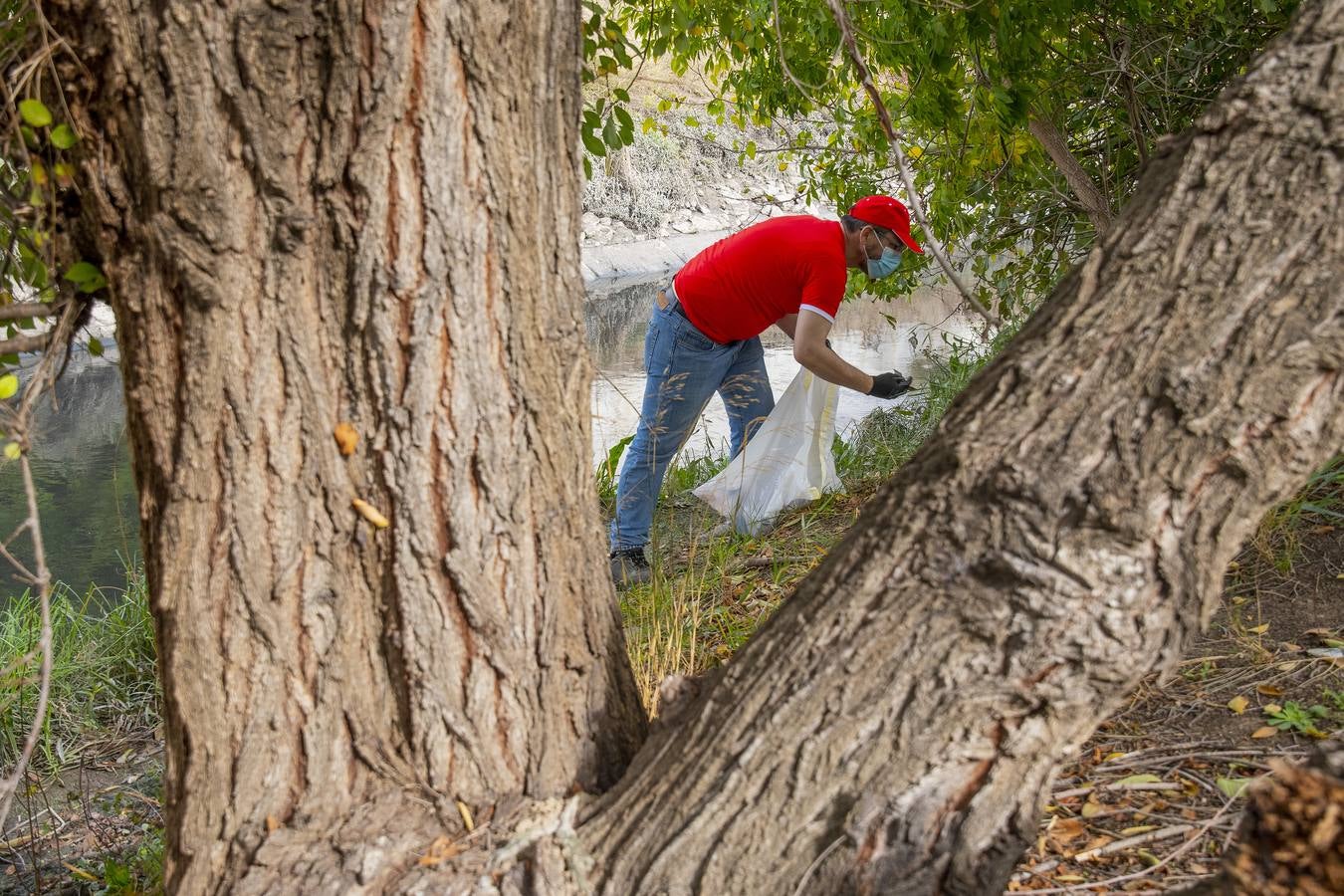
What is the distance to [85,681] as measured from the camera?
4.25m

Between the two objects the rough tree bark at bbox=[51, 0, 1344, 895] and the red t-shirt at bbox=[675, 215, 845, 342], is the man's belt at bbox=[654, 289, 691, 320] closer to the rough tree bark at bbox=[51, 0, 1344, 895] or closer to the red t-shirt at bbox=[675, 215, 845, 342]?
the red t-shirt at bbox=[675, 215, 845, 342]

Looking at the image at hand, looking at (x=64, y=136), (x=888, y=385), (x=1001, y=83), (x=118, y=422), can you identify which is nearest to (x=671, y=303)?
(x=888, y=385)

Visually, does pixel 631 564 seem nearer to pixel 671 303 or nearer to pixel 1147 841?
pixel 671 303

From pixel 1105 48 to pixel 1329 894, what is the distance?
487cm

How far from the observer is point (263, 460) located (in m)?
1.62

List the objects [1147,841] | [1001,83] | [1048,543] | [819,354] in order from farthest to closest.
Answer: [819,354]
[1001,83]
[1147,841]
[1048,543]

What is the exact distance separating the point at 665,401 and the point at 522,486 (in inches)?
101

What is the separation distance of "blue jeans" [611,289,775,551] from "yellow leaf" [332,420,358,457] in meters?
2.45

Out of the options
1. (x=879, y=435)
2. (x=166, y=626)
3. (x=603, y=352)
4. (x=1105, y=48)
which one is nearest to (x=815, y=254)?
(x=1105, y=48)

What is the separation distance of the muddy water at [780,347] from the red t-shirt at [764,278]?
2.09 m

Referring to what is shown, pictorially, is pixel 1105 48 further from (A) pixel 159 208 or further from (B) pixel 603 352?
(B) pixel 603 352

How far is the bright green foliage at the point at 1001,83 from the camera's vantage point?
12.1 ft

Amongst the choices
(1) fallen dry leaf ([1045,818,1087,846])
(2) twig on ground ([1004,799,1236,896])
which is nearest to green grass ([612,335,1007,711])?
(1) fallen dry leaf ([1045,818,1087,846])

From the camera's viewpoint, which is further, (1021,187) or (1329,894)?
(1021,187)
